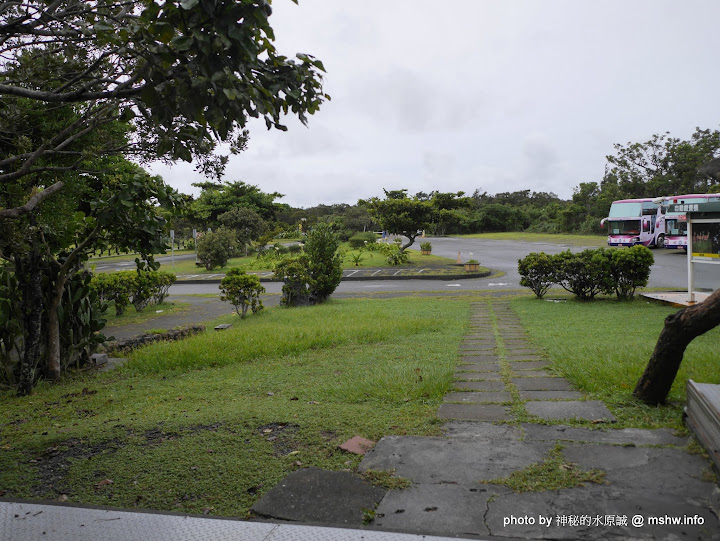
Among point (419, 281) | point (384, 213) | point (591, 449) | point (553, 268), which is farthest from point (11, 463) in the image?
point (384, 213)

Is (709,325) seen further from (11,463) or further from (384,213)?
(384,213)

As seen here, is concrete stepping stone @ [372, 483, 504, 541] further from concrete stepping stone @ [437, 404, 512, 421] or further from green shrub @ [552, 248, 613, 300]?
green shrub @ [552, 248, 613, 300]

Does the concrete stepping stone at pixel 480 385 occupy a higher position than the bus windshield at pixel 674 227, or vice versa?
the bus windshield at pixel 674 227

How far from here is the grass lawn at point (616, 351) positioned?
4.34 m

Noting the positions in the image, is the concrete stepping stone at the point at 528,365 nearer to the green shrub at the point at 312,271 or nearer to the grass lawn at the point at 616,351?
the grass lawn at the point at 616,351

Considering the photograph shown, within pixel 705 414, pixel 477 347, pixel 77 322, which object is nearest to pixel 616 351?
pixel 477 347

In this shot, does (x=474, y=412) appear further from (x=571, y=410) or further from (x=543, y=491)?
(x=543, y=491)

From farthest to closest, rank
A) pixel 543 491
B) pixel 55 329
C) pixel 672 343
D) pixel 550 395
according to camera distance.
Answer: pixel 55 329, pixel 550 395, pixel 672 343, pixel 543 491

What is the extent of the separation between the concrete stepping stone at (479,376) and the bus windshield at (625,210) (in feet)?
94.1

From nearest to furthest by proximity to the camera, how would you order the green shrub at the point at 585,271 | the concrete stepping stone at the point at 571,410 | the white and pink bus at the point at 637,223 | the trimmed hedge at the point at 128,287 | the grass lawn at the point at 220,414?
the grass lawn at the point at 220,414 → the concrete stepping stone at the point at 571,410 → the green shrub at the point at 585,271 → the trimmed hedge at the point at 128,287 → the white and pink bus at the point at 637,223

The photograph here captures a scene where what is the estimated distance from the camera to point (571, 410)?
14.3 feet

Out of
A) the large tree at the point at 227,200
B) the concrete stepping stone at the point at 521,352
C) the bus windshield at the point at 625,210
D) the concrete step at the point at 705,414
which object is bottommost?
the concrete stepping stone at the point at 521,352

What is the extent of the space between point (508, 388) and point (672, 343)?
153cm

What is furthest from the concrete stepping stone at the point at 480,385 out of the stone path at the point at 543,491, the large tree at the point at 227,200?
the large tree at the point at 227,200
